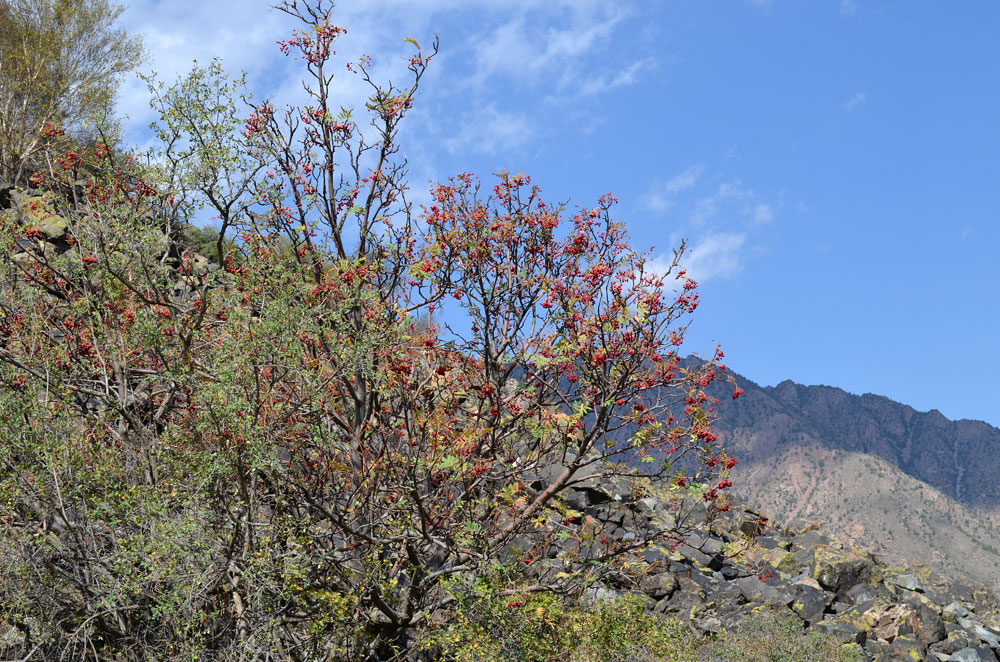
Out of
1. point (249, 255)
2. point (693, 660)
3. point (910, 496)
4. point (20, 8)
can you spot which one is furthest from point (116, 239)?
point (910, 496)

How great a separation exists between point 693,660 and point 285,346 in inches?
310

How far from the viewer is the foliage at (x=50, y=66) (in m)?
31.1

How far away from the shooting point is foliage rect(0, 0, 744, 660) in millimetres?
11523

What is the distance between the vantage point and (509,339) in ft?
46.6

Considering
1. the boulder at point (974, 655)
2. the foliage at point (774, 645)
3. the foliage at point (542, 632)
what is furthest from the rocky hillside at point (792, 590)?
the foliage at point (542, 632)

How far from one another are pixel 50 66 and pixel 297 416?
27.6 meters

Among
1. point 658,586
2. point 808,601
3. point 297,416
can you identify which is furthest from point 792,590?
point 297,416

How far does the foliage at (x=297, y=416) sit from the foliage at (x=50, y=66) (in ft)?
60.3

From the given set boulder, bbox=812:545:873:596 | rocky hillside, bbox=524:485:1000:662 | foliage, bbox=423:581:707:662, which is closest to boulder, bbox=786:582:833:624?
rocky hillside, bbox=524:485:1000:662

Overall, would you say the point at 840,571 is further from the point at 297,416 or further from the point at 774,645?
the point at 297,416

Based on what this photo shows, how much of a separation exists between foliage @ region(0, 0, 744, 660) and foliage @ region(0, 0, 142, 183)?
1838 cm

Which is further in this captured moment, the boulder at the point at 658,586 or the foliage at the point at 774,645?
the boulder at the point at 658,586

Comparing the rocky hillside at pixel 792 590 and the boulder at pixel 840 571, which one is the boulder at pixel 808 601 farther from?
the boulder at pixel 840 571

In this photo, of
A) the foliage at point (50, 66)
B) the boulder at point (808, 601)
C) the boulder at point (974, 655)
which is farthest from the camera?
the foliage at point (50, 66)
